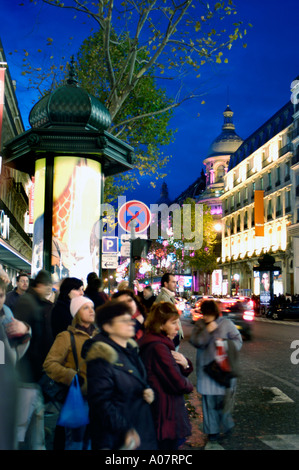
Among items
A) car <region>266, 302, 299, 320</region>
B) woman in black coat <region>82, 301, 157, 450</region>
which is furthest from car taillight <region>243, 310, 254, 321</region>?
car <region>266, 302, 299, 320</region>

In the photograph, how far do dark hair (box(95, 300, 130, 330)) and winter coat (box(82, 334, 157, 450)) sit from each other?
10cm

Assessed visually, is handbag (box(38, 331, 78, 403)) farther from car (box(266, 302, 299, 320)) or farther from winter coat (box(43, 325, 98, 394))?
car (box(266, 302, 299, 320))

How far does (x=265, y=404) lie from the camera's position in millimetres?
8031

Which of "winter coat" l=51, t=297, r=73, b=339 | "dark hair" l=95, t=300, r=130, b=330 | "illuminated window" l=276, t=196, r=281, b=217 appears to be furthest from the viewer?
"illuminated window" l=276, t=196, r=281, b=217

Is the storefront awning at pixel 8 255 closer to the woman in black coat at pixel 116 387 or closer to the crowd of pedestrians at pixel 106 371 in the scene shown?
the crowd of pedestrians at pixel 106 371

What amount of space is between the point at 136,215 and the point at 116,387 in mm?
7953

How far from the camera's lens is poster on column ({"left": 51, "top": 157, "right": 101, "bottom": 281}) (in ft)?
32.7

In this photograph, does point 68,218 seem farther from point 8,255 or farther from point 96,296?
point 8,255

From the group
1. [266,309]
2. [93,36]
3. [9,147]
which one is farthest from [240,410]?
[266,309]

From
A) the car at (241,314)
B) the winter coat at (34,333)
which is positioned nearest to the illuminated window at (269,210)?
the car at (241,314)

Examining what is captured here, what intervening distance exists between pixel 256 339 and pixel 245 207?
50202 millimetres

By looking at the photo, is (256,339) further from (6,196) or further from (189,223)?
(189,223)

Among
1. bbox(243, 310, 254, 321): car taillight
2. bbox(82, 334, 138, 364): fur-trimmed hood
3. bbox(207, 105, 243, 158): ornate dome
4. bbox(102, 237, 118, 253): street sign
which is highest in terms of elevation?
bbox(207, 105, 243, 158): ornate dome

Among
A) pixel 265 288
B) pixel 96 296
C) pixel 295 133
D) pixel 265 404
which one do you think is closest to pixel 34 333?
pixel 96 296
